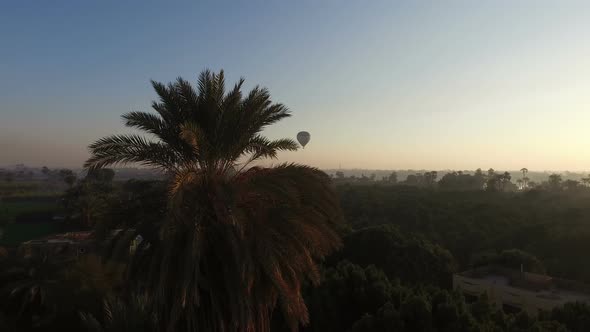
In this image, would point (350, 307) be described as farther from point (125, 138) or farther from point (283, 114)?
point (125, 138)

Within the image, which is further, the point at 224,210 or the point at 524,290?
Result: the point at 524,290

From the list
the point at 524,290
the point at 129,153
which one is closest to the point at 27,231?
the point at 129,153

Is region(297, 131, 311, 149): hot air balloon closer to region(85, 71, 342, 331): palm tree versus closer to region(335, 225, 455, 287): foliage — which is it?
region(335, 225, 455, 287): foliage

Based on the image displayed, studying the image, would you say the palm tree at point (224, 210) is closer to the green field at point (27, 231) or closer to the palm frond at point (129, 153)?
the palm frond at point (129, 153)

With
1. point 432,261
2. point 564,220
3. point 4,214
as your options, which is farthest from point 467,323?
point 4,214

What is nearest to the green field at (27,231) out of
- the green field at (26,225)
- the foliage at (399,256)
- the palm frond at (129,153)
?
the green field at (26,225)

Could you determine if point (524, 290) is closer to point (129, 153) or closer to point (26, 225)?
point (129, 153)

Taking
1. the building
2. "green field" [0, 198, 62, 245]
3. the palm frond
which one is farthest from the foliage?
"green field" [0, 198, 62, 245]
